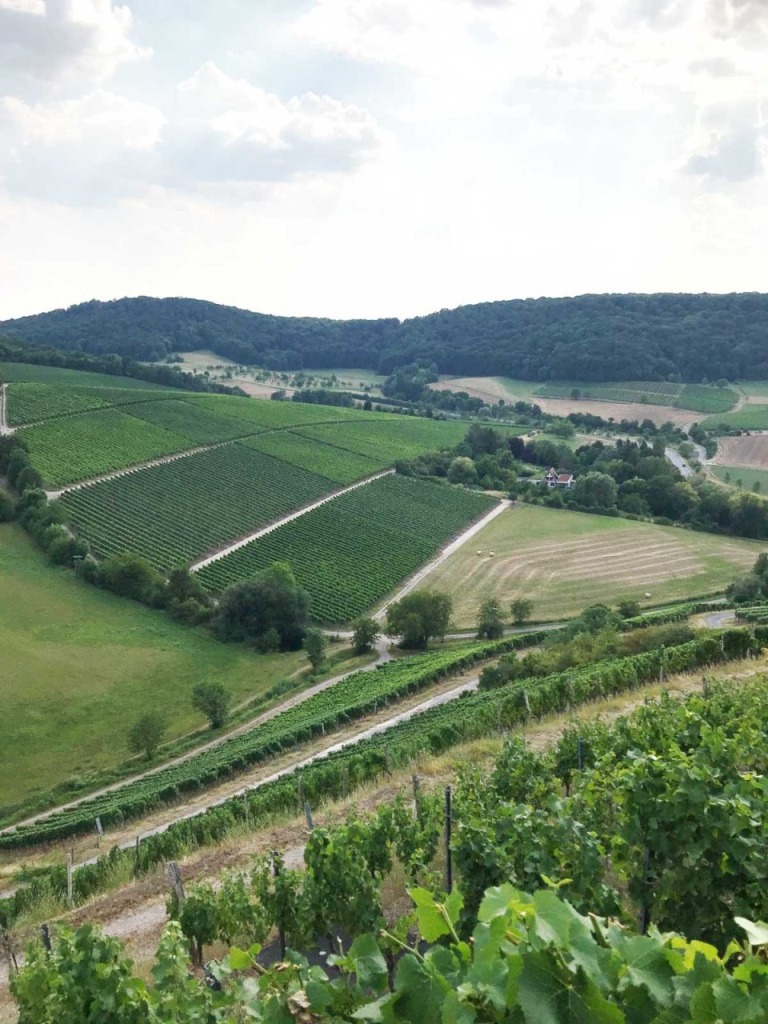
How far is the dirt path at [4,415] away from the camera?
88750mm

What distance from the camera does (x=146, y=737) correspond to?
3884 centimetres

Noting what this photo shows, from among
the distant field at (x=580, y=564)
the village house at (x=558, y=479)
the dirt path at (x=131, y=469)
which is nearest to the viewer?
the distant field at (x=580, y=564)

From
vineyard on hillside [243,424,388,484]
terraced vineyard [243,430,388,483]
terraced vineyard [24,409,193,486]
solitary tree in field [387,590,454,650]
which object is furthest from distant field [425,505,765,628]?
terraced vineyard [24,409,193,486]

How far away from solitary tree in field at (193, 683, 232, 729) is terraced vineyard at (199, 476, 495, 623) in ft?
60.4

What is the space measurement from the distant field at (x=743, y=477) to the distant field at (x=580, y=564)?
1042 inches

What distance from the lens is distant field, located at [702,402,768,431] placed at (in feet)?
449

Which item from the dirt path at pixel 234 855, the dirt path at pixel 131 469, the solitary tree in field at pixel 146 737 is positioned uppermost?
the dirt path at pixel 131 469

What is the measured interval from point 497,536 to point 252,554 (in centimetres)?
2676

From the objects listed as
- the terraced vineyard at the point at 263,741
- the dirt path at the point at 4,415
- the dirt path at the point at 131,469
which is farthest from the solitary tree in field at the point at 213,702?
the dirt path at the point at 4,415

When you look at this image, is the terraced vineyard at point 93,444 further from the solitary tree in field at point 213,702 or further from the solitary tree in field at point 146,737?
the solitary tree in field at point 146,737

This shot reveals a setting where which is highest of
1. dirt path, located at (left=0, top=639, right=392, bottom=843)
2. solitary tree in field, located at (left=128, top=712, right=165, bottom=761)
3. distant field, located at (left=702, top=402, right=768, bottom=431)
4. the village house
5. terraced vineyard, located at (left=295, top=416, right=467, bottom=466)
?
distant field, located at (left=702, top=402, right=768, bottom=431)

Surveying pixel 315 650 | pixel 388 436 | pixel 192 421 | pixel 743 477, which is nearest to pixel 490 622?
pixel 315 650

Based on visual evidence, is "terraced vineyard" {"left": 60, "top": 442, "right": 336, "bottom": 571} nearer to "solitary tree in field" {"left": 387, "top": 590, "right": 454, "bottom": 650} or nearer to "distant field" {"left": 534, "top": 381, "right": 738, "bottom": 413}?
"solitary tree in field" {"left": 387, "top": 590, "right": 454, "bottom": 650}

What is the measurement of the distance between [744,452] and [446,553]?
232 ft
